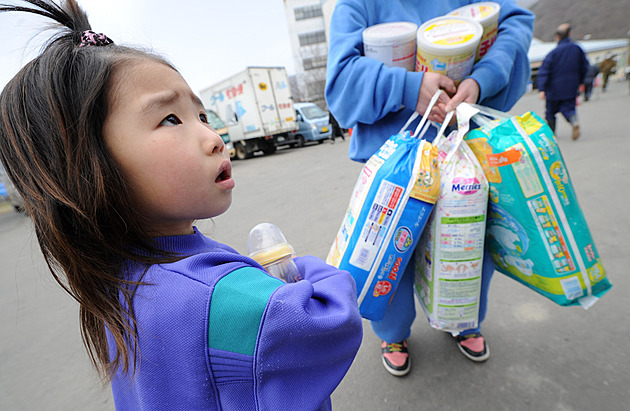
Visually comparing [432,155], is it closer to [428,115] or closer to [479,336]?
[428,115]

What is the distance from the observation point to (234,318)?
1.71 ft

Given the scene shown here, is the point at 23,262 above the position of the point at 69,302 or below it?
below

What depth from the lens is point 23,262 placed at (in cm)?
447

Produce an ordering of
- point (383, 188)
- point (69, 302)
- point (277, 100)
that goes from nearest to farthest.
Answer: point (383, 188) < point (69, 302) < point (277, 100)

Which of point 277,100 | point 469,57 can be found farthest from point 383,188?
point 277,100

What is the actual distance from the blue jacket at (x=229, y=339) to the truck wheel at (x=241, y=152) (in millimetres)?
12104

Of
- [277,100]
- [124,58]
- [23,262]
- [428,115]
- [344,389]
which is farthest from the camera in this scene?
[277,100]

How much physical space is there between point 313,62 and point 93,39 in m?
37.8

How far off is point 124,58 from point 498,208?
1.26m

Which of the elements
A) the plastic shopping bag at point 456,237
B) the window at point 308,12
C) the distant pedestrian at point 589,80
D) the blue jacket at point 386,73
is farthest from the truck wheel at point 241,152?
the window at point 308,12

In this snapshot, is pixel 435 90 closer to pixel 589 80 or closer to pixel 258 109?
pixel 589 80

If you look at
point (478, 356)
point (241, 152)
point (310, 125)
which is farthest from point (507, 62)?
point (241, 152)

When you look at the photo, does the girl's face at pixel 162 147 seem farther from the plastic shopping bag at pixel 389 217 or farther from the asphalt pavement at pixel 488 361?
the plastic shopping bag at pixel 389 217

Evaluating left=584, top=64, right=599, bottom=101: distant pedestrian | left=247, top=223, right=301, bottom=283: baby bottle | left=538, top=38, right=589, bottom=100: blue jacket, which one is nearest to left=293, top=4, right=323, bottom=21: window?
left=584, top=64, right=599, bottom=101: distant pedestrian
